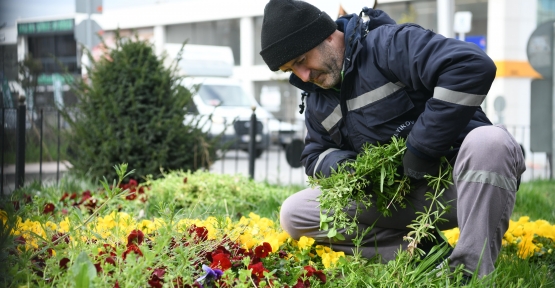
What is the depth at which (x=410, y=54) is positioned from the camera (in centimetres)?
256

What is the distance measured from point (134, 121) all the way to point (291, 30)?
3409mm

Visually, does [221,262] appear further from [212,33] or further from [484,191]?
[212,33]

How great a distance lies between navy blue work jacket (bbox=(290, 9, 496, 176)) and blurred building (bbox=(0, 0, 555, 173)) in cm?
168

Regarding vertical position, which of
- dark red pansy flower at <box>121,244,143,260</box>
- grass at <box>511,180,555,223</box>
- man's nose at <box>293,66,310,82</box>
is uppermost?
man's nose at <box>293,66,310,82</box>

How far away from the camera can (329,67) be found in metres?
2.82

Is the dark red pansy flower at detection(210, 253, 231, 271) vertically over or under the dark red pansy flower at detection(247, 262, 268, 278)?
over

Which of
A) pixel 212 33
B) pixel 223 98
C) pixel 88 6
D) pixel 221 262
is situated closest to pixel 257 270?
pixel 221 262

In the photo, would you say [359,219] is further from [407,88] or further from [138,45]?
[138,45]

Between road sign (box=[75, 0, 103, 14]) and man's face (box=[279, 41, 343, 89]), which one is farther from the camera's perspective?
road sign (box=[75, 0, 103, 14])

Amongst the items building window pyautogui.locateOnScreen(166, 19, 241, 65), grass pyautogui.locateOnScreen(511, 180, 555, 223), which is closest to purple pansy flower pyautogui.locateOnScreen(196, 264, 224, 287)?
grass pyautogui.locateOnScreen(511, 180, 555, 223)

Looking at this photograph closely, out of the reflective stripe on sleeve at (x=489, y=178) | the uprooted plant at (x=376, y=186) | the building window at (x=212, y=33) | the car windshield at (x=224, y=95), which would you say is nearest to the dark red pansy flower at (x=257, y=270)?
the uprooted plant at (x=376, y=186)

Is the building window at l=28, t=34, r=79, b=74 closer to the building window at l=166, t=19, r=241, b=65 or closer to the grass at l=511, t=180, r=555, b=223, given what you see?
the grass at l=511, t=180, r=555, b=223

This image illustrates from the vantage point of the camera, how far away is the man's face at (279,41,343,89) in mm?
2811

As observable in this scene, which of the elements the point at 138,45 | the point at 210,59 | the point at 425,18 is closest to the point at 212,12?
the point at 425,18
